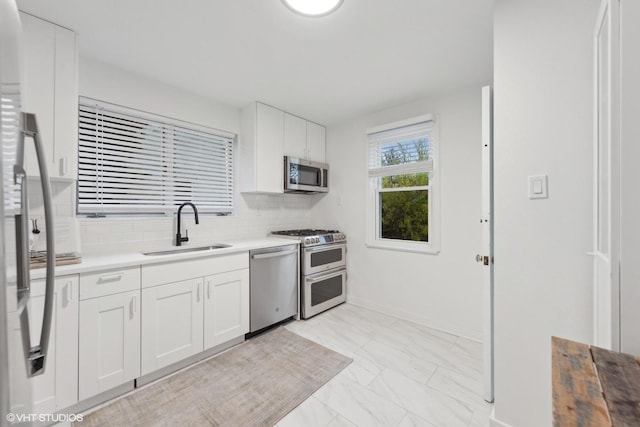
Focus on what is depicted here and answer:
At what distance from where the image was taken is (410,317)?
117 inches

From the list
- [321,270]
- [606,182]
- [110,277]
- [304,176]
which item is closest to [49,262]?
[110,277]

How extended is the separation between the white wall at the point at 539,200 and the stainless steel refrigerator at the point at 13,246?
1.84 m

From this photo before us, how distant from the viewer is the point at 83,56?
207cm

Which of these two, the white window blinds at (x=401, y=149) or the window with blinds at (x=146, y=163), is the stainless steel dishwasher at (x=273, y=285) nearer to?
the window with blinds at (x=146, y=163)

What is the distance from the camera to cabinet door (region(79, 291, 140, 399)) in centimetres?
162

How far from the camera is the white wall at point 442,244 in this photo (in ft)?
8.45

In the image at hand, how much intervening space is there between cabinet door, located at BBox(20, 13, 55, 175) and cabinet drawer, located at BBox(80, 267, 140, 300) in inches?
28.7

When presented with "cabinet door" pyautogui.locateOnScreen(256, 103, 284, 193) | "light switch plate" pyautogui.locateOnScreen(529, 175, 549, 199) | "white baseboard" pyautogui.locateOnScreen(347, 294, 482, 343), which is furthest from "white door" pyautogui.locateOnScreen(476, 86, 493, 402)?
"cabinet door" pyautogui.locateOnScreen(256, 103, 284, 193)

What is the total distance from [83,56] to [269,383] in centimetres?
286

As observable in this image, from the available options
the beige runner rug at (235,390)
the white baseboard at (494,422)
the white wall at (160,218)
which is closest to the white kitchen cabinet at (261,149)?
the white wall at (160,218)

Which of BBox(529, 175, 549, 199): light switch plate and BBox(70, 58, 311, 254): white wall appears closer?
BBox(529, 175, 549, 199): light switch plate

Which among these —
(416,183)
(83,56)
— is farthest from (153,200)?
(416,183)

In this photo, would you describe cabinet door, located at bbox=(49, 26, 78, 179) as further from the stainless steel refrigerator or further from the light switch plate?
the light switch plate

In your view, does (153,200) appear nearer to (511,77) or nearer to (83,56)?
(83,56)
